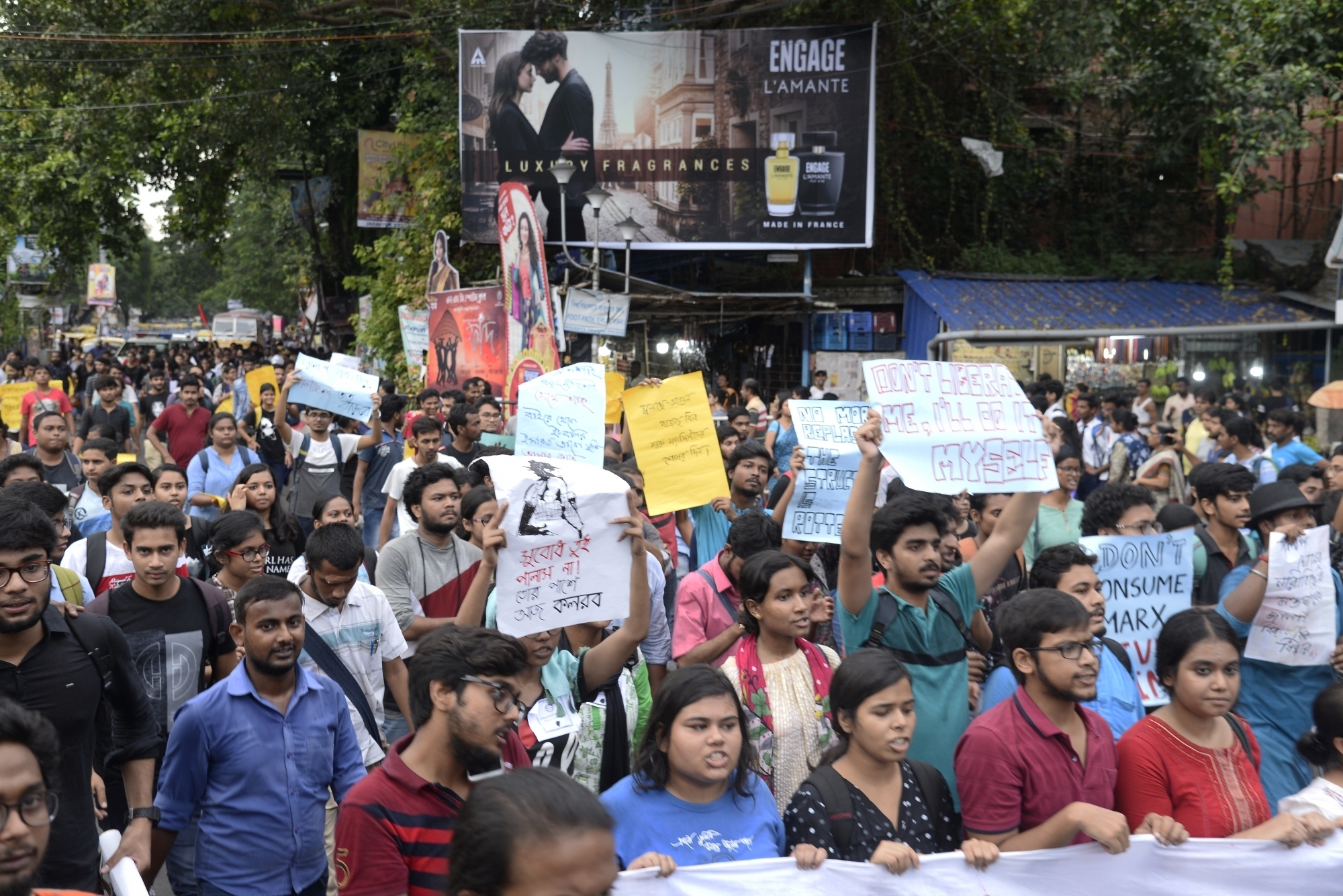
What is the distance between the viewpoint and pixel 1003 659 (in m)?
4.45

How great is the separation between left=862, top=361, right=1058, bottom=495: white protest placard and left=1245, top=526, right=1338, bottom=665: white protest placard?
91 centimetres

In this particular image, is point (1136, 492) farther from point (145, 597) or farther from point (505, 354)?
point (505, 354)

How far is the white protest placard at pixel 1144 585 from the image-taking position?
5.15 m

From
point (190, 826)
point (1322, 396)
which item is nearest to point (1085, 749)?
point (190, 826)

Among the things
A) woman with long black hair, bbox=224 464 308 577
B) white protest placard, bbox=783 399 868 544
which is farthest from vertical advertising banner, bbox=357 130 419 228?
white protest placard, bbox=783 399 868 544

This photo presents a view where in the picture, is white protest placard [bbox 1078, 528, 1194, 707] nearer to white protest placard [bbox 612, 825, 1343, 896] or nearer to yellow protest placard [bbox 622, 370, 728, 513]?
white protest placard [bbox 612, 825, 1343, 896]

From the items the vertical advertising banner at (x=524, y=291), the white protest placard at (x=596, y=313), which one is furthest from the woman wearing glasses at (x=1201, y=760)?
the white protest placard at (x=596, y=313)

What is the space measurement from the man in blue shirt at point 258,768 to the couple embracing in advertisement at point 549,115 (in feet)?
60.3

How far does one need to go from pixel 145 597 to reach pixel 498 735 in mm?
2167

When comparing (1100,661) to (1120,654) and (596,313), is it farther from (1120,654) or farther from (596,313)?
(596,313)

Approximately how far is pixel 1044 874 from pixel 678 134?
19.4m

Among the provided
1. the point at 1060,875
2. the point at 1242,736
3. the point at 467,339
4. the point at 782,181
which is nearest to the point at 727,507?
the point at 1242,736

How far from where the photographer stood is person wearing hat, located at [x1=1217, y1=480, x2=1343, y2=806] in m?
4.43

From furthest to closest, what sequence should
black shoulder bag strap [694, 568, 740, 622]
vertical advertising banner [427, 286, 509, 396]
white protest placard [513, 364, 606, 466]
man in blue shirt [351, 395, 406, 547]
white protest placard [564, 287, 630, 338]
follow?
1. vertical advertising banner [427, 286, 509, 396]
2. white protest placard [564, 287, 630, 338]
3. man in blue shirt [351, 395, 406, 547]
4. white protest placard [513, 364, 606, 466]
5. black shoulder bag strap [694, 568, 740, 622]
